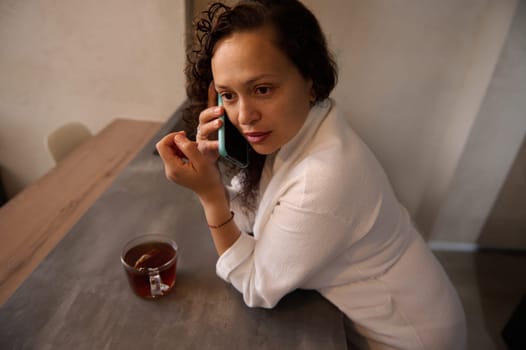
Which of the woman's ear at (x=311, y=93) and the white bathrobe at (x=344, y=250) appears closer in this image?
the white bathrobe at (x=344, y=250)

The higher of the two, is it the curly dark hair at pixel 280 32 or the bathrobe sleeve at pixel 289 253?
the curly dark hair at pixel 280 32

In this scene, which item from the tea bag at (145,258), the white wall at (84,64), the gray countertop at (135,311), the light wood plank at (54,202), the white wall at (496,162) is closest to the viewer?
the gray countertop at (135,311)

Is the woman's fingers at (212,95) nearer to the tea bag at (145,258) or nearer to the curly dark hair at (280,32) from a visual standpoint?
the curly dark hair at (280,32)

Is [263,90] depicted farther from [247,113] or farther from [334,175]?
[334,175]

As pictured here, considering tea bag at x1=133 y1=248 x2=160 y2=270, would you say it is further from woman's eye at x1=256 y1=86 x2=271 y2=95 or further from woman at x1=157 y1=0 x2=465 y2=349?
woman's eye at x1=256 y1=86 x2=271 y2=95

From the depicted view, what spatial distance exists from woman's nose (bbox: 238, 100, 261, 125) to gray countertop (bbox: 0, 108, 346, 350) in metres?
0.32

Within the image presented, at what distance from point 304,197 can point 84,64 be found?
1.67 metres

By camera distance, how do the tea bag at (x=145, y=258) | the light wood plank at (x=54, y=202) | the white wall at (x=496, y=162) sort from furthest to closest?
the white wall at (x=496, y=162) → the light wood plank at (x=54, y=202) → the tea bag at (x=145, y=258)

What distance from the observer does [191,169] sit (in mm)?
696

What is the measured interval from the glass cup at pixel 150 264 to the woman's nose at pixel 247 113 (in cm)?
30

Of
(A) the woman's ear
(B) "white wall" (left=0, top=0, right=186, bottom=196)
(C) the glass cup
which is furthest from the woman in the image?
(B) "white wall" (left=0, top=0, right=186, bottom=196)

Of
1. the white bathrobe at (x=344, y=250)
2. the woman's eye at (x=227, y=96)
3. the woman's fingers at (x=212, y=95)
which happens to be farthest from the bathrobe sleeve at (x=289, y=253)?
the woman's fingers at (x=212, y=95)

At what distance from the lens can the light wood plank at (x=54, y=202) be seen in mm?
806

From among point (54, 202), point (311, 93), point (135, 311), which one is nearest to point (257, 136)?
point (311, 93)
